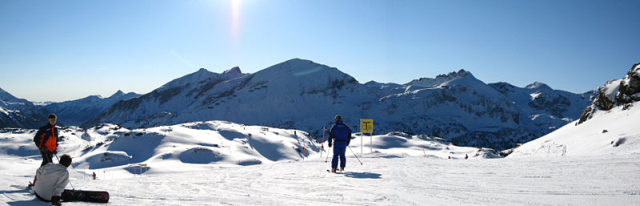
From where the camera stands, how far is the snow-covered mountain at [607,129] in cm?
1467

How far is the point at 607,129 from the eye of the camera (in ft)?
58.2

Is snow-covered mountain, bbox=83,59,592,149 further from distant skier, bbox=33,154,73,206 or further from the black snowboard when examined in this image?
distant skier, bbox=33,154,73,206

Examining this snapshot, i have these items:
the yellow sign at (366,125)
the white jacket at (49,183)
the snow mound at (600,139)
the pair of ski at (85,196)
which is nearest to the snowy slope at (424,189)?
the pair of ski at (85,196)

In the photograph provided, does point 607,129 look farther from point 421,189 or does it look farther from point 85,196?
point 85,196

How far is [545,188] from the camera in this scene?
24.2 ft

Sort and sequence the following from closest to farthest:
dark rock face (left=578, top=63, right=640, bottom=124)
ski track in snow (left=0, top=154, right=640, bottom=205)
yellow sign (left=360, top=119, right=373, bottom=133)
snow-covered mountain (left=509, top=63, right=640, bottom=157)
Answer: ski track in snow (left=0, top=154, right=640, bottom=205) < snow-covered mountain (left=509, top=63, right=640, bottom=157) < dark rock face (left=578, top=63, right=640, bottom=124) < yellow sign (left=360, top=119, right=373, bottom=133)

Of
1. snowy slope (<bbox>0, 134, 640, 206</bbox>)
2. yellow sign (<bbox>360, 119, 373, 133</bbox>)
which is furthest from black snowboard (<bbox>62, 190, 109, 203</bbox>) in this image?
yellow sign (<bbox>360, 119, 373, 133</bbox>)

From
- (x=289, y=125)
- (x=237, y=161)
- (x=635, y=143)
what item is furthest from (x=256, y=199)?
(x=289, y=125)

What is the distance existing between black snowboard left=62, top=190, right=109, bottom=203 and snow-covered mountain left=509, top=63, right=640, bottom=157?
1693 cm

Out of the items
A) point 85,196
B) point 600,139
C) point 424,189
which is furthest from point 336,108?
point 85,196

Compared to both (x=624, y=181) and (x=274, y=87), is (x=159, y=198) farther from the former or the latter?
(x=274, y=87)

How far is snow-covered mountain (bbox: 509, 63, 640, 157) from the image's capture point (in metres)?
14.7

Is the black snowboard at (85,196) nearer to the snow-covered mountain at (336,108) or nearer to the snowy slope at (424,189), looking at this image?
the snowy slope at (424,189)

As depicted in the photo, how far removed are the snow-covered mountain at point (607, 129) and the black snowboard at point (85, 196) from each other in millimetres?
16932
